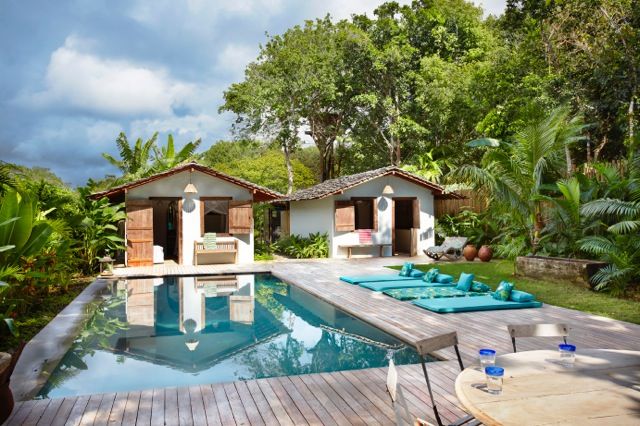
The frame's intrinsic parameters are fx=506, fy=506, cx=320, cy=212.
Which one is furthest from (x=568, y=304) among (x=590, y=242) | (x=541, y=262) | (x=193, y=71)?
(x=193, y=71)

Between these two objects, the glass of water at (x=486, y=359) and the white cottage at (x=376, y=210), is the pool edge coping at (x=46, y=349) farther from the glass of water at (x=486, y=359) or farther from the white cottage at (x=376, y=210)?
the white cottage at (x=376, y=210)

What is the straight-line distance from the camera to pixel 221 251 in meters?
15.9

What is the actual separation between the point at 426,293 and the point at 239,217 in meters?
8.17

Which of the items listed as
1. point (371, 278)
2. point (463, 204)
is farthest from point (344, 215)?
point (371, 278)

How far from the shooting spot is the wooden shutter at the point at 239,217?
16.2m

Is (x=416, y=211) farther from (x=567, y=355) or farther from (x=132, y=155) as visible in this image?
(x=567, y=355)

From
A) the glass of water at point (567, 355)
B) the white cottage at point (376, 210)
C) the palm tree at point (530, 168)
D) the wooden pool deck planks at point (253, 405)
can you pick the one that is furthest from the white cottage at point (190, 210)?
the glass of water at point (567, 355)

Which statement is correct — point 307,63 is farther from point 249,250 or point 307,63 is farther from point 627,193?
point 627,193

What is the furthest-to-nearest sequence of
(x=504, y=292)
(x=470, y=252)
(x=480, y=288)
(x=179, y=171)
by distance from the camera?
(x=470, y=252) < (x=179, y=171) < (x=480, y=288) < (x=504, y=292)

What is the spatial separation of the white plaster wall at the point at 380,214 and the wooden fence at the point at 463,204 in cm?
111

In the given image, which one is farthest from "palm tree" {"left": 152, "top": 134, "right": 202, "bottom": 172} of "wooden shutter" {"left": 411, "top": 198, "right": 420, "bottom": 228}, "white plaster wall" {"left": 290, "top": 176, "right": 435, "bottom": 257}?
"wooden shutter" {"left": 411, "top": 198, "right": 420, "bottom": 228}

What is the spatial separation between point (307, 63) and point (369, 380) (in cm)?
2355

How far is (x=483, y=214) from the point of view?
17.9 metres

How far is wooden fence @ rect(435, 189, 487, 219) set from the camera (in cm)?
1836
